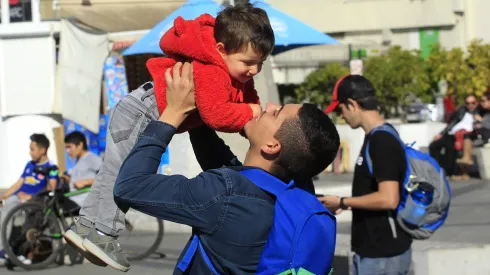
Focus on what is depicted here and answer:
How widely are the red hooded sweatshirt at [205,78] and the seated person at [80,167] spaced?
7421 millimetres

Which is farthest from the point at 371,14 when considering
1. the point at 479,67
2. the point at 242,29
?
the point at 242,29

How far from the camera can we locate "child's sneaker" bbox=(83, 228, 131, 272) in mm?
3861

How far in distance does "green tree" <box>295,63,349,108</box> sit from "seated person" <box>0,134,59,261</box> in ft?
50.0

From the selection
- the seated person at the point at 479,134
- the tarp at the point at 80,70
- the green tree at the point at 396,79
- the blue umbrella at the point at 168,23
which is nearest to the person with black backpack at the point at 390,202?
the blue umbrella at the point at 168,23

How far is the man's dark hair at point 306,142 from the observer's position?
3.42m

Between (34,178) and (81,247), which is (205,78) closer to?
(81,247)

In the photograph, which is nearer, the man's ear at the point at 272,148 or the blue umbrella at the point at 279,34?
the man's ear at the point at 272,148

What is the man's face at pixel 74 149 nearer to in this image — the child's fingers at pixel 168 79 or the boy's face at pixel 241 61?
the boy's face at pixel 241 61

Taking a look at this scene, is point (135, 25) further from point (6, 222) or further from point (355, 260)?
point (355, 260)

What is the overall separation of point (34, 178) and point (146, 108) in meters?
7.99

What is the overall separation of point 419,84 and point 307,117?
2303 centimetres

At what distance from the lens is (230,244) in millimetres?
3334

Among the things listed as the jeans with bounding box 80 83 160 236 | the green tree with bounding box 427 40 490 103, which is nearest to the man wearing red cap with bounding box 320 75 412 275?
the jeans with bounding box 80 83 160 236

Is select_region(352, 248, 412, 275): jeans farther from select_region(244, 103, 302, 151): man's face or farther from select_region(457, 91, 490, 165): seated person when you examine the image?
select_region(457, 91, 490, 165): seated person
